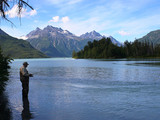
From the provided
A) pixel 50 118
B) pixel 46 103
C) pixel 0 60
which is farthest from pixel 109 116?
pixel 0 60

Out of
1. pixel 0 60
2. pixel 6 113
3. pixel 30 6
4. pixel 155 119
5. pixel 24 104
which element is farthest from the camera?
pixel 0 60

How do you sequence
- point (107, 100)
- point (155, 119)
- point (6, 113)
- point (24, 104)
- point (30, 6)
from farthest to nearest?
point (107, 100)
point (24, 104)
point (6, 113)
point (155, 119)
point (30, 6)

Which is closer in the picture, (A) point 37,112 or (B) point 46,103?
(A) point 37,112

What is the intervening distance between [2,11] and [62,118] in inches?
311

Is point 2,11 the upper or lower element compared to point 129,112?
upper

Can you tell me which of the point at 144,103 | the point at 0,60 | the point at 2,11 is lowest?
the point at 144,103

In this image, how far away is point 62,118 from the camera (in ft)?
44.3

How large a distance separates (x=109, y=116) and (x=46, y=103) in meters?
6.61

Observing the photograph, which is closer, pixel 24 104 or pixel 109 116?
pixel 109 116

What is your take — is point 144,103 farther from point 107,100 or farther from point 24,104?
point 24,104

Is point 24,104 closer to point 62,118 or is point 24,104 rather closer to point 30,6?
point 62,118

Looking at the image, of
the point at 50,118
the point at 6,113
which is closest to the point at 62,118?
the point at 50,118

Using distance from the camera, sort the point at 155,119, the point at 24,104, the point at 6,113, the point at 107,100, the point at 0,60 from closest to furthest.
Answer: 1. the point at 155,119
2. the point at 6,113
3. the point at 24,104
4. the point at 107,100
5. the point at 0,60

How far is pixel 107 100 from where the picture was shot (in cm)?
1927
